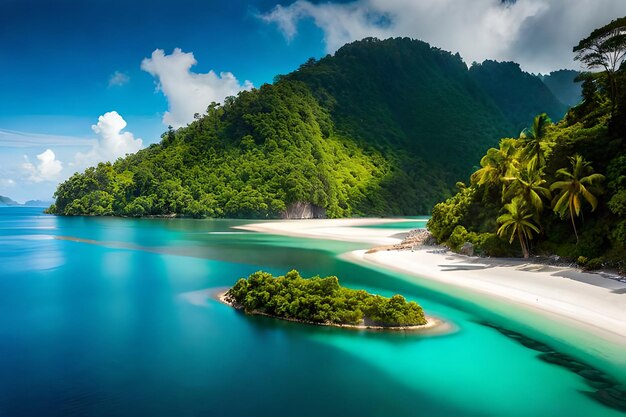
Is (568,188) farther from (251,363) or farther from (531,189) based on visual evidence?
(251,363)

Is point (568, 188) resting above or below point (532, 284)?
above

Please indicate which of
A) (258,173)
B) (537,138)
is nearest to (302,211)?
(258,173)

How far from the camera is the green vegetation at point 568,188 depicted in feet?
98.4

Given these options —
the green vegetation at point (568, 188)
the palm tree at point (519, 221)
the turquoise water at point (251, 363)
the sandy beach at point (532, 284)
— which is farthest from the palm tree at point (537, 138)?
the turquoise water at point (251, 363)

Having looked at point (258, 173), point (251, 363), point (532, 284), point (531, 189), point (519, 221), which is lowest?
point (251, 363)

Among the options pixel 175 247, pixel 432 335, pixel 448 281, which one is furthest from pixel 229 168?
pixel 432 335

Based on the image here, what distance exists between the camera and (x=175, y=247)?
55469mm

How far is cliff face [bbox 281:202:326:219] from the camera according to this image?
134 metres

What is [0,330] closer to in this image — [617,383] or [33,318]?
[33,318]

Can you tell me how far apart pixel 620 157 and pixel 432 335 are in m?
20.3

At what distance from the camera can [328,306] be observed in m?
21.3

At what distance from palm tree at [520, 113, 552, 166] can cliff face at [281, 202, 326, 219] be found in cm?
9621

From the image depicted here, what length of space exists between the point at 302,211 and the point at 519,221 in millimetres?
102160

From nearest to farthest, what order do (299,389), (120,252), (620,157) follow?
(299,389) < (620,157) < (120,252)
